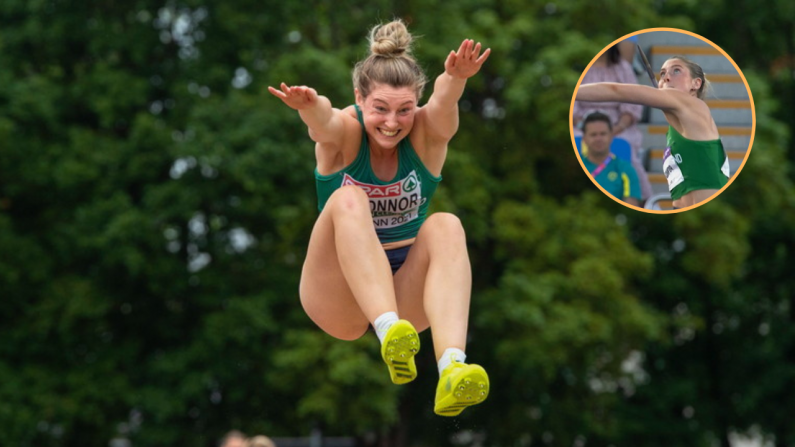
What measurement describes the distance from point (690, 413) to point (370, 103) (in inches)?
710

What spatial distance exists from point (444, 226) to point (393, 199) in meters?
0.32

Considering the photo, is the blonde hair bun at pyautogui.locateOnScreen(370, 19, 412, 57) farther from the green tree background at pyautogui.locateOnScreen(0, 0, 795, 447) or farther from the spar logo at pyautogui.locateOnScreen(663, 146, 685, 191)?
the green tree background at pyautogui.locateOnScreen(0, 0, 795, 447)

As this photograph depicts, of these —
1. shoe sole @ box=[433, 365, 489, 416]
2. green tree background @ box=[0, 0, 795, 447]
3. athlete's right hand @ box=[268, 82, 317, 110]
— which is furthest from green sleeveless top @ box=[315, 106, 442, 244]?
green tree background @ box=[0, 0, 795, 447]

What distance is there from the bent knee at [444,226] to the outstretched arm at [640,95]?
982 mm

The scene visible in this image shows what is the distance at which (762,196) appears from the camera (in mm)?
19844

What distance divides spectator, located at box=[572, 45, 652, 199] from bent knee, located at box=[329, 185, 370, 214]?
132cm

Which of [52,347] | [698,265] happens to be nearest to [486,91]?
[698,265]

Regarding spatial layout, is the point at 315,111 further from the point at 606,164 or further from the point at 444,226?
the point at 606,164

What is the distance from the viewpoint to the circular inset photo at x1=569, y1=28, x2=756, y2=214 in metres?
6.27

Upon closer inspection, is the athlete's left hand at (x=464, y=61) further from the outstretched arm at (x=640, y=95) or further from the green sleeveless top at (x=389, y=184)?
the outstretched arm at (x=640, y=95)

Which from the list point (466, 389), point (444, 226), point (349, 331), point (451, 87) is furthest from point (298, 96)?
point (349, 331)

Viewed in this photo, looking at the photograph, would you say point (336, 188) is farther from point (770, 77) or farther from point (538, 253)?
point (770, 77)

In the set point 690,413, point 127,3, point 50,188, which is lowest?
point 690,413

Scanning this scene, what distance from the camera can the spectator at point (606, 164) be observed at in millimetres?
6672
